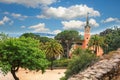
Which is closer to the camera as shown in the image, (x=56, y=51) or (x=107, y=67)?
(x=107, y=67)

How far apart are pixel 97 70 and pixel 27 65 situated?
3725 centimetres

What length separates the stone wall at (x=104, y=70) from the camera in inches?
468

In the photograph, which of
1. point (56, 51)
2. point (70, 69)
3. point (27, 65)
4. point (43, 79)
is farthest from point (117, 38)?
point (70, 69)

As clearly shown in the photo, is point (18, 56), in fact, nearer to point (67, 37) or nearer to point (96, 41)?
point (96, 41)

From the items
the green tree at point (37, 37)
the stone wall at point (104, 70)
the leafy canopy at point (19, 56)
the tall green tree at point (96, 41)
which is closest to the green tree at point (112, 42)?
the tall green tree at point (96, 41)

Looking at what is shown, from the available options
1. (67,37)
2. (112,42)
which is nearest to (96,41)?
(112,42)

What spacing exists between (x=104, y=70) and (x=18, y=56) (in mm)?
36712

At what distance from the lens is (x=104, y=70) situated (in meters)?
12.7

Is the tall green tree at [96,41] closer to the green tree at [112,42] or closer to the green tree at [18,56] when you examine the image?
the green tree at [112,42]

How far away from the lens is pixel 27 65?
49.1 m

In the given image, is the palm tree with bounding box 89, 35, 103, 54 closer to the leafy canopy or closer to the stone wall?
the leafy canopy

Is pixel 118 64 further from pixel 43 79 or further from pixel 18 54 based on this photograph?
pixel 43 79

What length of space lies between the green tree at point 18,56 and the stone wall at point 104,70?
3429 cm

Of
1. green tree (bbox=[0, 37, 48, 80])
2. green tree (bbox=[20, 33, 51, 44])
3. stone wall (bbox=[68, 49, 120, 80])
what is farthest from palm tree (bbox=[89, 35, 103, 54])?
stone wall (bbox=[68, 49, 120, 80])
